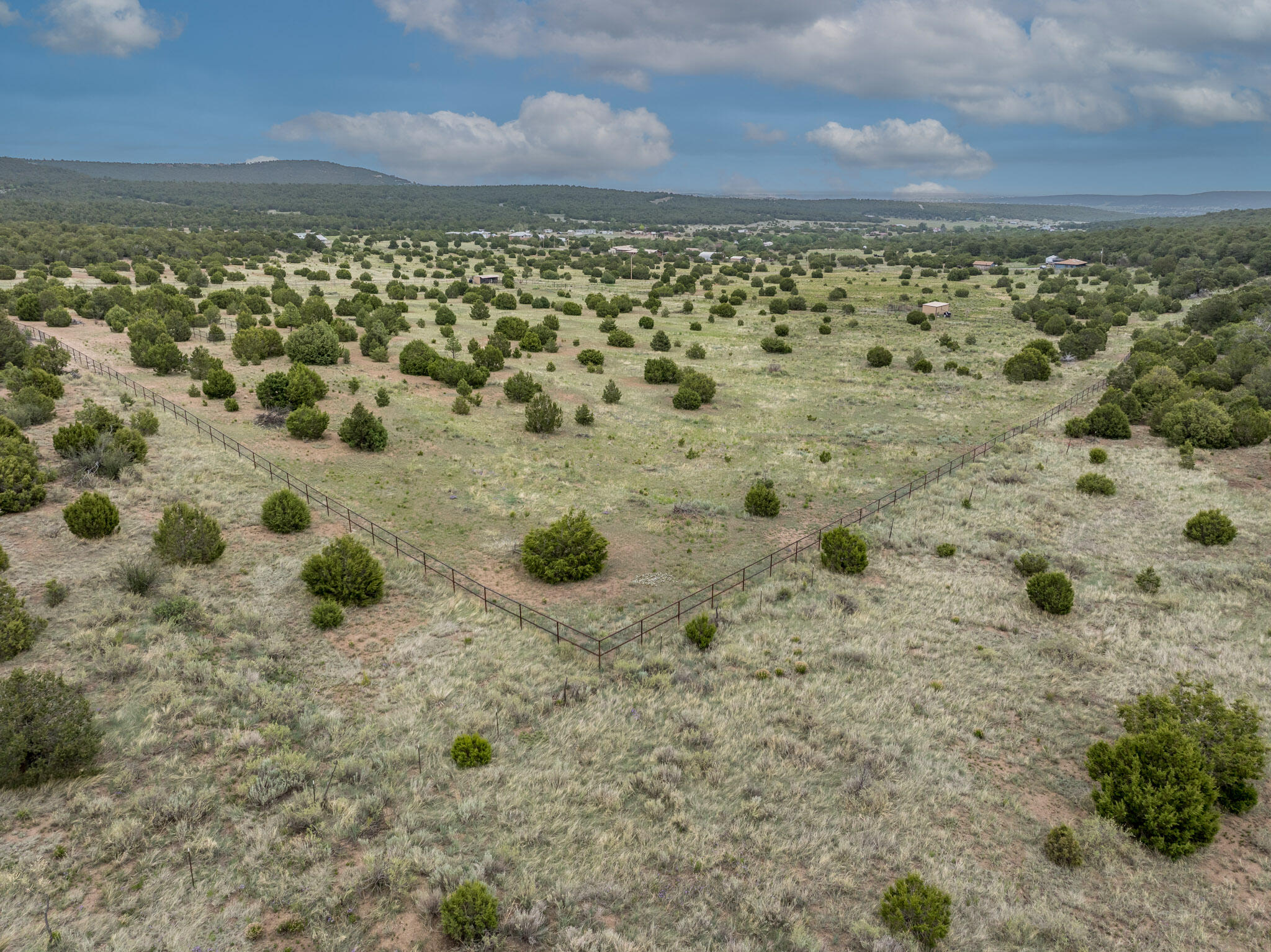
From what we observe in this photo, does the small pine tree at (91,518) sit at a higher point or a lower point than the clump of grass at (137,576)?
higher

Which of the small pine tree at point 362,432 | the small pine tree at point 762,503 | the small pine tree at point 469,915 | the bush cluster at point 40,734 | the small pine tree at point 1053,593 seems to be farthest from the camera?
the small pine tree at point 362,432

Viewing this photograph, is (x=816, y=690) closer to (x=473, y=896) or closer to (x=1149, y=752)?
(x=1149, y=752)

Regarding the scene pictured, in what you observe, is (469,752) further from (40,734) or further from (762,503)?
(762,503)

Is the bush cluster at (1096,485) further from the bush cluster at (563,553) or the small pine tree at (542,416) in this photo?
the small pine tree at (542,416)

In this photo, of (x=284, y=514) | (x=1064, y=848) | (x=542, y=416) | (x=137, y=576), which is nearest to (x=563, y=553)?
(x=284, y=514)

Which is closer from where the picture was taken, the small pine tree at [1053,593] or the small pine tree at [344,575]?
the small pine tree at [344,575]

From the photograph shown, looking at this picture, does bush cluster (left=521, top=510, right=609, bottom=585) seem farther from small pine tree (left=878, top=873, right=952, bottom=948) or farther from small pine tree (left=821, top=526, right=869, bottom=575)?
small pine tree (left=878, top=873, right=952, bottom=948)

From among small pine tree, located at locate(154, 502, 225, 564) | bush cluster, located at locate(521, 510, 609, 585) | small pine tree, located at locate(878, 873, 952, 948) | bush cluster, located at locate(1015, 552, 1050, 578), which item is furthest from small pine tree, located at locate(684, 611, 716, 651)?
small pine tree, located at locate(154, 502, 225, 564)

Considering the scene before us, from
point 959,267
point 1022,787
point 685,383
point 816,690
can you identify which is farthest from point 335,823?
point 959,267

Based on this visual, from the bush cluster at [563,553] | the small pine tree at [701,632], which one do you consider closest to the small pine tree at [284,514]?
the bush cluster at [563,553]
